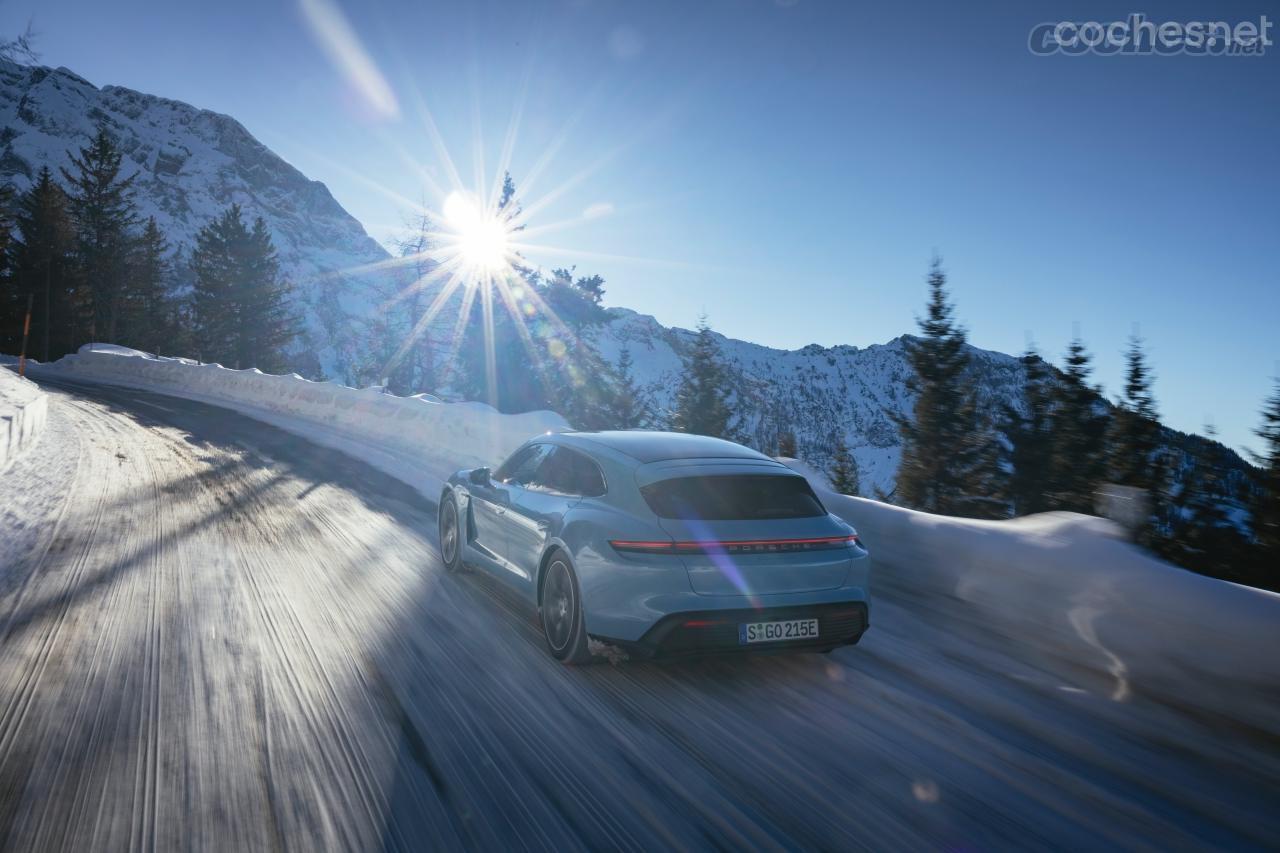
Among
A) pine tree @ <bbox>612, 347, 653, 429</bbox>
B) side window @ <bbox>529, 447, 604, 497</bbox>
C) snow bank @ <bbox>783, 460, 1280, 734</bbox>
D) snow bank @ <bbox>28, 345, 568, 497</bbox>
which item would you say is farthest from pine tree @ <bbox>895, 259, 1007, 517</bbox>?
side window @ <bbox>529, 447, 604, 497</bbox>

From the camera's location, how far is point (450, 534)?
257 inches

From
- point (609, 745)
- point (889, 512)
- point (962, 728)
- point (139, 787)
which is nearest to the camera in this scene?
point (139, 787)

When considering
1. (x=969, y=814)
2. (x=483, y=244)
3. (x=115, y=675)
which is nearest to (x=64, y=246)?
(x=483, y=244)

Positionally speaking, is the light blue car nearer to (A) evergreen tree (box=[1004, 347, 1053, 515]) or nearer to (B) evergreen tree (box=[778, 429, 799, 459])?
(A) evergreen tree (box=[1004, 347, 1053, 515])

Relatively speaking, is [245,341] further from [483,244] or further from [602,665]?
[602,665]

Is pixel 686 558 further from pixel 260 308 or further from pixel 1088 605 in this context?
pixel 260 308

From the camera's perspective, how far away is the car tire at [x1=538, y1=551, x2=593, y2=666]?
414cm

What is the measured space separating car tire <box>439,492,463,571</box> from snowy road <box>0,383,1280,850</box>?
50 centimetres

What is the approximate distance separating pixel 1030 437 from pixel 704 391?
41.8 ft

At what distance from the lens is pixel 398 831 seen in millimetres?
2531

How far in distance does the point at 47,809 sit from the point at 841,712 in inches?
134

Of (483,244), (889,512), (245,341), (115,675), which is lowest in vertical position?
(115,675)

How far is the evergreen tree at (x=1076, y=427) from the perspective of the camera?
23719 millimetres

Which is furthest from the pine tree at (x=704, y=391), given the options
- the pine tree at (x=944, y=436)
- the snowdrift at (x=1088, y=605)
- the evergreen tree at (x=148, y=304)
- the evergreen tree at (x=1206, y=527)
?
the evergreen tree at (x=148, y=304)
